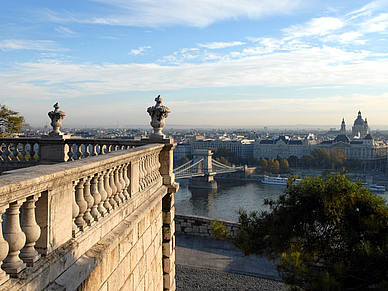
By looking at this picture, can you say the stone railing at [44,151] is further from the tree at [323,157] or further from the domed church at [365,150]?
the domed church at [365,150]

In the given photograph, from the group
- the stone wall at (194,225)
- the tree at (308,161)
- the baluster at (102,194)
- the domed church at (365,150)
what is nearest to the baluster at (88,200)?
the baluster at (102,194)

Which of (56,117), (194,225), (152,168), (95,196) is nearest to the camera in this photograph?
(95,196)

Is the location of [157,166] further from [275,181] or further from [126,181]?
[275,181]

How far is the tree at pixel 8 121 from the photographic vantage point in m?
7.99

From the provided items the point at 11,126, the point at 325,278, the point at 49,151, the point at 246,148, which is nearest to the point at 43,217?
the point at 325,278

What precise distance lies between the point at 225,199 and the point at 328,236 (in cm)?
3412

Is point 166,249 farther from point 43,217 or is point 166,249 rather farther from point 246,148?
point 246,148

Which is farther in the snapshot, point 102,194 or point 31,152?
point 31,152

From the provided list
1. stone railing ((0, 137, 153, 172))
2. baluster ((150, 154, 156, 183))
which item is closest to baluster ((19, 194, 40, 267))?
baluster ((150, 154, 156, 183))

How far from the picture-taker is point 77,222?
82.0 inches

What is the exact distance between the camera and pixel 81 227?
2096 mm

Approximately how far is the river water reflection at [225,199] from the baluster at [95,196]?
23877 mm

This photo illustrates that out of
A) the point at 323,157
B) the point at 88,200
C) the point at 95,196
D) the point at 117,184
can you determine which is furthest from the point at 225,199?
the point at 88,200

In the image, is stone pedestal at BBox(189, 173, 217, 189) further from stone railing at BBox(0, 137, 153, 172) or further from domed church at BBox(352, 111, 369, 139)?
domed church at BBox(352, 111, 369, 139)
